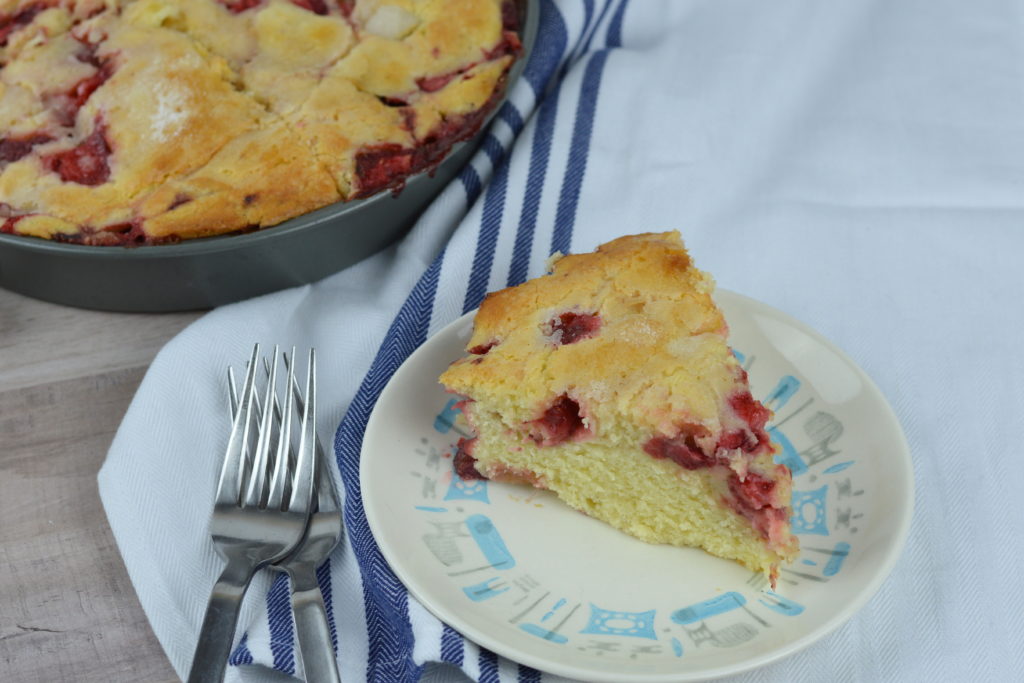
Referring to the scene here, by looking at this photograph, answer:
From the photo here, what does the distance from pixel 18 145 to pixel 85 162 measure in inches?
7.0

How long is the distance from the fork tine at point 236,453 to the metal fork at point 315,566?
6 centimetres

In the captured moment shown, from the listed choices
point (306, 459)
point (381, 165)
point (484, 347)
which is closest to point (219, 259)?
point (381, 165)

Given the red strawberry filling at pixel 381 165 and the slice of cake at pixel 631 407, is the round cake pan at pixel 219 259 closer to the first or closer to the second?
the red strawberry filling at pixel 381 165

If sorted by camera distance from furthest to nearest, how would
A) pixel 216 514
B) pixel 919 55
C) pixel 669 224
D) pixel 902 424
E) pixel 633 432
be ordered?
1. pixel 919 55
2. pixel 669 224
3. pixel 902 424
4. pixel 216 514
5. pixel 633 432

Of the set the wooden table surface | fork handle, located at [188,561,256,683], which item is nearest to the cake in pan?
the wooden table surface

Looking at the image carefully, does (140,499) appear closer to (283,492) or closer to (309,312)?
(283,492)

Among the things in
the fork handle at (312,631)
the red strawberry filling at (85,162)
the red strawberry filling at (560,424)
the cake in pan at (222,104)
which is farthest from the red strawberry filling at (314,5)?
the fork handle at (312,631)

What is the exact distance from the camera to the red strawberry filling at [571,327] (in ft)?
5.88

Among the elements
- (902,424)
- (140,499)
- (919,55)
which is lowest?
(140,499)

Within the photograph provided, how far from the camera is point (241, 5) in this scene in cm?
258

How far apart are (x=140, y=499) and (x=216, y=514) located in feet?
0.58

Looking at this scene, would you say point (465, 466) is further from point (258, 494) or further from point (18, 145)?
point (18, 145)

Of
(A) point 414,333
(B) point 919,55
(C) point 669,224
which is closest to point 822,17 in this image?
(B) point 919,55

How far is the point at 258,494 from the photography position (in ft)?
6.01
